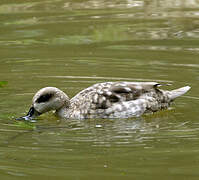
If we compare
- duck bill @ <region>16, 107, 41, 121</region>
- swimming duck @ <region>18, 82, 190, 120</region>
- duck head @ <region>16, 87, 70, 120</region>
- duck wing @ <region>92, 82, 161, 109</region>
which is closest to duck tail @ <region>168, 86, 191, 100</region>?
swimming duck @ <region>18, 82, 190, 120</region>

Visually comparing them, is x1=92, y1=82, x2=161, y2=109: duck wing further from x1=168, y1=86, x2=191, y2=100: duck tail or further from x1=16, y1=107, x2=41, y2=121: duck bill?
x1=16, y1=107, x2=41, y2=121: duck bill

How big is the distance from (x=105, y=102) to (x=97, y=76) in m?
2.29

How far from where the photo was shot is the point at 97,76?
504 inches

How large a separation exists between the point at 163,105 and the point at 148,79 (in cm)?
149

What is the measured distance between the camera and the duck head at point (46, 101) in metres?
10.6

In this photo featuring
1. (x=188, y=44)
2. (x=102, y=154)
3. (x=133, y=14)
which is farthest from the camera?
(x=133, y=14)

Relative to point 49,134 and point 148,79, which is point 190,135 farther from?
point 148,79

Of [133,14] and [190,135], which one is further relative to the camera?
[133,14]

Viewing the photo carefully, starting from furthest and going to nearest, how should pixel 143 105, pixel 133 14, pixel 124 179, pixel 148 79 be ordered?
pixel 133 14
pixel 148 79
pixel 143 105
pixel 124 179

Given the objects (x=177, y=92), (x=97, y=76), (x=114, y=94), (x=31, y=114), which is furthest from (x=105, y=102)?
(x=97, y=76)

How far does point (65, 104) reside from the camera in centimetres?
1098

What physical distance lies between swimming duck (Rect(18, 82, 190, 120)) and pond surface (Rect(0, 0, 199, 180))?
17 centimetres

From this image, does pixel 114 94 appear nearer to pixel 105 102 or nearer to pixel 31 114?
pixel 105 102

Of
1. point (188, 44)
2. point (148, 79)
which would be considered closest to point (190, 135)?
point (148, 79)
